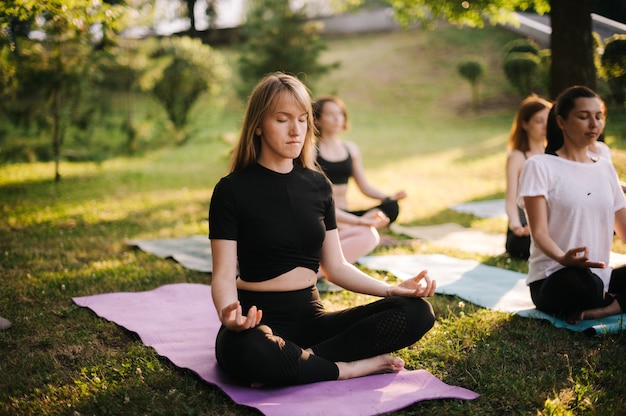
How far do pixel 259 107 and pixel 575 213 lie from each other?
7.16 ft

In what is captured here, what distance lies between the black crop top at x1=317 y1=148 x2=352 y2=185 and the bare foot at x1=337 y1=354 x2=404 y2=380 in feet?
10.6

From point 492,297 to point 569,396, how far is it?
67.5 inches

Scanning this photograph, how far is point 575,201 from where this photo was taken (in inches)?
156

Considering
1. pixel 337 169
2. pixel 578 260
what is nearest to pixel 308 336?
pixel 578 260

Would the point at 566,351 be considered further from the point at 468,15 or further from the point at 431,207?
the point at 468,15

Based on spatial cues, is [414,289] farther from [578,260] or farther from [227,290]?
[578,260]

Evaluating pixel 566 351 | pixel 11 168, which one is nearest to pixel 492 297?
pixel 566 351

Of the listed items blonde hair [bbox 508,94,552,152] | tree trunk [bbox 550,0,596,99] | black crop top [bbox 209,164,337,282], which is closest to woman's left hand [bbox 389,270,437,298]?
black crop top [bbox 209,164,337,282]

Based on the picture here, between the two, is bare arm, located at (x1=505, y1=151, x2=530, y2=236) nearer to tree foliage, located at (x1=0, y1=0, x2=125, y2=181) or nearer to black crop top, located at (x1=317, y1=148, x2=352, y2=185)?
black crop top, located at (x1=317, y1=148, x2=352, y2=185)

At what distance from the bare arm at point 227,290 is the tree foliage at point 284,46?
34.3 feet

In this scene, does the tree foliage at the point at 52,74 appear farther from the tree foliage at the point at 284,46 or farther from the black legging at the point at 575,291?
the black legging at the point at 575,291

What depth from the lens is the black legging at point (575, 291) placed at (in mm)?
3832

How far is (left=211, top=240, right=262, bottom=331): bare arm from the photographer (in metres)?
2.74

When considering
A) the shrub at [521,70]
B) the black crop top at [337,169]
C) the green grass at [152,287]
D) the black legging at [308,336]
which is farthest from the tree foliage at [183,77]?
the black legging at [308,336]
